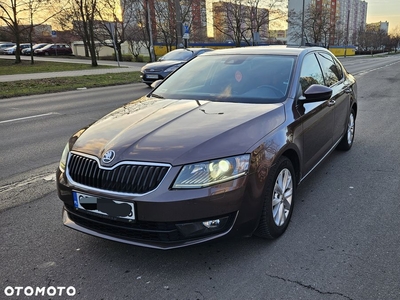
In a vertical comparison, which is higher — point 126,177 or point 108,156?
point 108,156

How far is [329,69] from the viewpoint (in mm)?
4977

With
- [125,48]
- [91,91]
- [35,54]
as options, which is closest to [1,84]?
[91,91]

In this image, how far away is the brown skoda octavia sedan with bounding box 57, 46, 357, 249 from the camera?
2510mm

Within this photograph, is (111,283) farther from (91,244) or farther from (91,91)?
(91,91)

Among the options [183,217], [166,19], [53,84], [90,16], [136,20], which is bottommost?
[53,84]

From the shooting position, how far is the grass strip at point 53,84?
14154 mm

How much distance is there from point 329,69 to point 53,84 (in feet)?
46.9

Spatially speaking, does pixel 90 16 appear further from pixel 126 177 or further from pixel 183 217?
pixel 183 217

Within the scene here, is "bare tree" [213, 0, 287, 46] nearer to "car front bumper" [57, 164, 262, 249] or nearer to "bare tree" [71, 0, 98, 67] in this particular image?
"bare tree" [71, 0, 98, 67]

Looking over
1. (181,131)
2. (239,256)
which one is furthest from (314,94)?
(239,256)

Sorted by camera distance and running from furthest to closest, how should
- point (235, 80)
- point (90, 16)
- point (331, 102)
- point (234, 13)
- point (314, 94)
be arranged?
1. point (234, 13)
2. point (90, 16)
3. point (331, 102)
4. point (235, 80)
5. point (314, 94)

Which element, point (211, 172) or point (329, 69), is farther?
point (329, 69)

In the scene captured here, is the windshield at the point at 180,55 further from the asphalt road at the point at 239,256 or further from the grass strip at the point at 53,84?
the asphalt road at the point at 239,256

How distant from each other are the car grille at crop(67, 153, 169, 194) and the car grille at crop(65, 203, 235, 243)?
0.24 m
